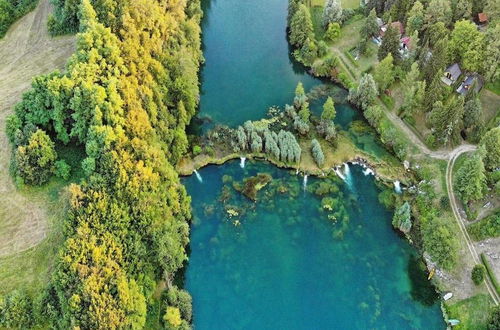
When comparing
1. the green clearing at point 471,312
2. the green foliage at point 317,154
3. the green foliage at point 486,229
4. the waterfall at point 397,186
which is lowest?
the green clearing at point 471,312

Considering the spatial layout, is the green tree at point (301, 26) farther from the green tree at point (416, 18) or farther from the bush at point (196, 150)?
the bush at point (196, 150)

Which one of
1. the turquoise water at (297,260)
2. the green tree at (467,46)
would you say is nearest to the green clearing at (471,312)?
the turquoise water at (297,260)

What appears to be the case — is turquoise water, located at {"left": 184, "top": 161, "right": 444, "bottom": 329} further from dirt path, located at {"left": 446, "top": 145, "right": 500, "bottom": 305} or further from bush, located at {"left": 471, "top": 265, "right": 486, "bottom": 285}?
dirt path, located at {"left": 446, "top": 145, "right": 500, "bottom": 305}

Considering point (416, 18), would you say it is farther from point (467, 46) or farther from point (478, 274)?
point (478, 274)

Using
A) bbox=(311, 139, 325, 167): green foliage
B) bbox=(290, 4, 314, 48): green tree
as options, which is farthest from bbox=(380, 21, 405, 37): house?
bbox=(311, 139, 325, 167): green foliage

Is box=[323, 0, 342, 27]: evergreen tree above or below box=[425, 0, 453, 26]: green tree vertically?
below

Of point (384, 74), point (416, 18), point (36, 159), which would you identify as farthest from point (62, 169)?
point (416, 18)
